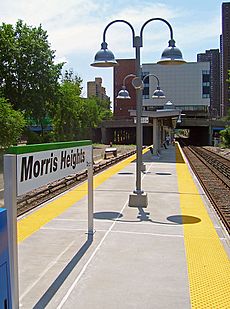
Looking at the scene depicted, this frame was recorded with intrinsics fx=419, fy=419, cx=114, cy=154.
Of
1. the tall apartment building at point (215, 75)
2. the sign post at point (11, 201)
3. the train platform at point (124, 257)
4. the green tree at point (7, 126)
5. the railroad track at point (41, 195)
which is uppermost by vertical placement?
the tall apartment building at point (215, 75)

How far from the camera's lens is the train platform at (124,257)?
15.6 feet

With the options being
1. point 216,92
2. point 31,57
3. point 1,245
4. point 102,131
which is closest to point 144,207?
point 1,245

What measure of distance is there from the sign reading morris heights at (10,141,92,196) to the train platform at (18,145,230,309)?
1.28 meters

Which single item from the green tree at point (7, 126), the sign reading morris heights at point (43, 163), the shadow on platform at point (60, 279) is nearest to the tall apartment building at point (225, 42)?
the green tree at point (7, 126)

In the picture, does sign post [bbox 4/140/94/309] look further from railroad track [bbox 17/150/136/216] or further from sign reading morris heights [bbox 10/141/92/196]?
→ railroad track [bbox 17/150/136/216]

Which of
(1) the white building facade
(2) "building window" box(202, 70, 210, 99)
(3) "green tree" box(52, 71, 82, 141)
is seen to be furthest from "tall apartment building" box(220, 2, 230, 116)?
(3) "green tree" box(52, 71, 82, 141)

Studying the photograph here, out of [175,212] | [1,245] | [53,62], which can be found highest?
[53,62]

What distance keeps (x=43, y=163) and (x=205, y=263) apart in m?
2.82

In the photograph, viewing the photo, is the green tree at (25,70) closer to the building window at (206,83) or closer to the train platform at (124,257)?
the train platform at (124,257)

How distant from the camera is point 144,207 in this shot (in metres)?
10.5

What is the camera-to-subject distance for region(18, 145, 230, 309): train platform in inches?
187

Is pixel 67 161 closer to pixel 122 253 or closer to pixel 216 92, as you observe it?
pixel 122 253

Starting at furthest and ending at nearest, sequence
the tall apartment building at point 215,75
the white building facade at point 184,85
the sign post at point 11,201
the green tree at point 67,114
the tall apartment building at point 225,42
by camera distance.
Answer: the tall apartment building at point 215,75
the tall apartment building at point 225,42
the white building facade at point 184,85
the green tree at point 67,114
the sign post at point 11,201

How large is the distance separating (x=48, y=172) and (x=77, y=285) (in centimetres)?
142
